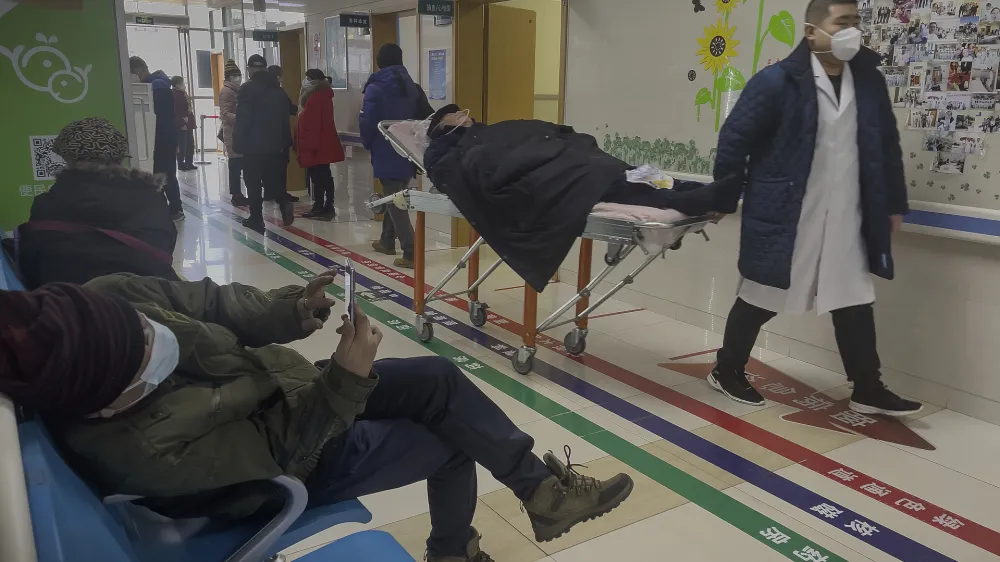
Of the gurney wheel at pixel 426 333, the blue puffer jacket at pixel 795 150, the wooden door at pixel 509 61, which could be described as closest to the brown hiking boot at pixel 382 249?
the wooden door at pixel 509 61

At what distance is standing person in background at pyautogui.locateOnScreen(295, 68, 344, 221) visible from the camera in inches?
283

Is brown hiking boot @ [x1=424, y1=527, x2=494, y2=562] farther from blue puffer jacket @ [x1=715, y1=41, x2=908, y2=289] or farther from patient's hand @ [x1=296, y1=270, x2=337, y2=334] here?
blue puffer jacket @ [x1=715, y1=41, x2=908, y2=289]

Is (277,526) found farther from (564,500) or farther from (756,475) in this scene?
(756,475)

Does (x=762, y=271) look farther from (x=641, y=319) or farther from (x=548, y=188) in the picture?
(x=641, y=319)

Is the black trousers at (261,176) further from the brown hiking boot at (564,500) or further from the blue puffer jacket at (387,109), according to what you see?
the brown hiking boot at (564,500)

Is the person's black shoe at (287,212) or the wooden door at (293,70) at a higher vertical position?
the wooden door at (293,70)

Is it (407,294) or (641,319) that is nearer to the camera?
(641,319)

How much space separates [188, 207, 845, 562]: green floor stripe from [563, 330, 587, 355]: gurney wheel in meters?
0.43

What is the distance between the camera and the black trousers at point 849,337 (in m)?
2.96

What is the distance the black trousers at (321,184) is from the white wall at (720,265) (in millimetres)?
3422

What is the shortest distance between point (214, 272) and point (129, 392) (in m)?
4.39

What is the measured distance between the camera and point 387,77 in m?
5.56

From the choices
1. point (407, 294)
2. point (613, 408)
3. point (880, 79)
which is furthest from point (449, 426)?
point (407, 294)

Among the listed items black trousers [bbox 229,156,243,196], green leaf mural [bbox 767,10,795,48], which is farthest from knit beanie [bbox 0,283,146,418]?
black trousers [bbox 229,156,243,196]
